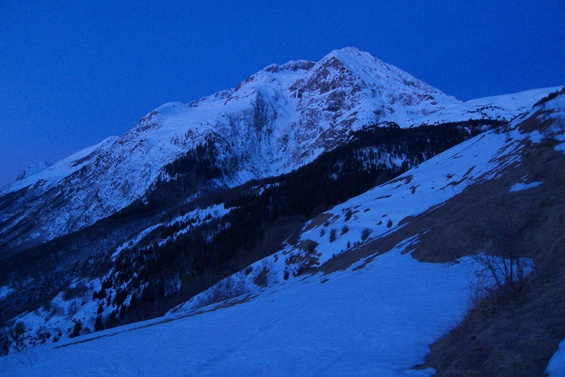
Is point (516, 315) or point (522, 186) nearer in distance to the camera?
point (516, 315)

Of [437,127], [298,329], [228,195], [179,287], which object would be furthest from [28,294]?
[437,127]

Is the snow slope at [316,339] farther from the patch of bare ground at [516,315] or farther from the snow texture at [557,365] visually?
the snow texture at [557,365]

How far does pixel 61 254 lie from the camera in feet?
456

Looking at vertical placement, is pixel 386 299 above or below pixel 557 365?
above

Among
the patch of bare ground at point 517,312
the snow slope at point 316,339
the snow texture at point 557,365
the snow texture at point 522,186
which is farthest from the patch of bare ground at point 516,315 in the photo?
the snow texture at point 522,186

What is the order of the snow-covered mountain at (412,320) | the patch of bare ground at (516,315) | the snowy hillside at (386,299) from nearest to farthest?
the patch of bare ground at (516,315) → the snow-covered mountain at (412,320) → the snowy hillside at (386,299)

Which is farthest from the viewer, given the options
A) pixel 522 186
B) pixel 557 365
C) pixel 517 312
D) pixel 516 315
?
pixel 522 186

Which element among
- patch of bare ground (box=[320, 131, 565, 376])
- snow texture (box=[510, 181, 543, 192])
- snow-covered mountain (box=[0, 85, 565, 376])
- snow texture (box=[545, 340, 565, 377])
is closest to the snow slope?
snow-covered mountain (box=[0, 85, 565, 376])

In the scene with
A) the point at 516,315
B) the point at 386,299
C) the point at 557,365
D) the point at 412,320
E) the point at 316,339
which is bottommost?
the point at 557,365

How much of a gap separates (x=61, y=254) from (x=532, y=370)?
161092mm

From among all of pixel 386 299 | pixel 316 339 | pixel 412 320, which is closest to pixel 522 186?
pixel 386 299

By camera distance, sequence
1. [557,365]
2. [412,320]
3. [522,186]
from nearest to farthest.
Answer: [557,365] → [412,320] → [522,186]

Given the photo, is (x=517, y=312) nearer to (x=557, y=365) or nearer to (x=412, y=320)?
(x=557, y=365)

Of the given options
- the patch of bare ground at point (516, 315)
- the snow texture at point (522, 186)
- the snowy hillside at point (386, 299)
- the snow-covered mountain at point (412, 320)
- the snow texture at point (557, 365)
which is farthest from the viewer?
the snow texture at point (522, 186)
